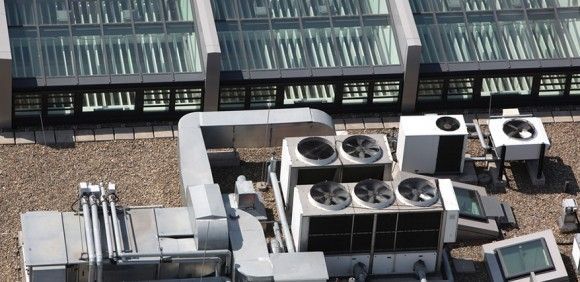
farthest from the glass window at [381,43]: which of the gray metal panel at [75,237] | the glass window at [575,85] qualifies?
the gray metal panel at [75,237]

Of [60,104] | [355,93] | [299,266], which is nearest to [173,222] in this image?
[299,266]

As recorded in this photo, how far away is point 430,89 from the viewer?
8419cm

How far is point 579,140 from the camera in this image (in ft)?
273

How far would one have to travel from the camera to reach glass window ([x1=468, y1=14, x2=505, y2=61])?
277 feet

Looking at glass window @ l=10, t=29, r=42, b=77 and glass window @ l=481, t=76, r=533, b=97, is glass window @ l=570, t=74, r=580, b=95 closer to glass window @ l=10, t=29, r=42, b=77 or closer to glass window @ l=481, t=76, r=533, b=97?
glass window @ l=481, t=76, r=533, b=97

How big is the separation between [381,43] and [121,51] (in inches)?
427

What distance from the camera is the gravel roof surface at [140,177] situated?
7725 cm

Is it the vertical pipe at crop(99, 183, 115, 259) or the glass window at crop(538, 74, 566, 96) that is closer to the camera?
the vertical pipe at crop(99, 183, 115, 259)

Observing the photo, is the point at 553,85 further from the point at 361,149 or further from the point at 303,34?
the point at 361,149

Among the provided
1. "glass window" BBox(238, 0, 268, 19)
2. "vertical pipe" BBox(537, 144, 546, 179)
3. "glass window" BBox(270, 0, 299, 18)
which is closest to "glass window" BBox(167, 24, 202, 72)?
"glass window" BBox(238, 0, 268, 19)

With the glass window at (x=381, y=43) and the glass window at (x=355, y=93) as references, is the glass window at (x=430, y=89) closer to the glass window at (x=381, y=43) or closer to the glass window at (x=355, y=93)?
the glass window at (x=381, y=43)

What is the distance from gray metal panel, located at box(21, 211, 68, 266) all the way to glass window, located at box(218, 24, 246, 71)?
13.3m

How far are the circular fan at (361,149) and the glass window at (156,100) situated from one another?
30.2 ft

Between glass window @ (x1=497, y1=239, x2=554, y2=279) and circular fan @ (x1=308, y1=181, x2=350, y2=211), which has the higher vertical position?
circular fan @ (x1=308, y1=181, x2=350, y2=211)
